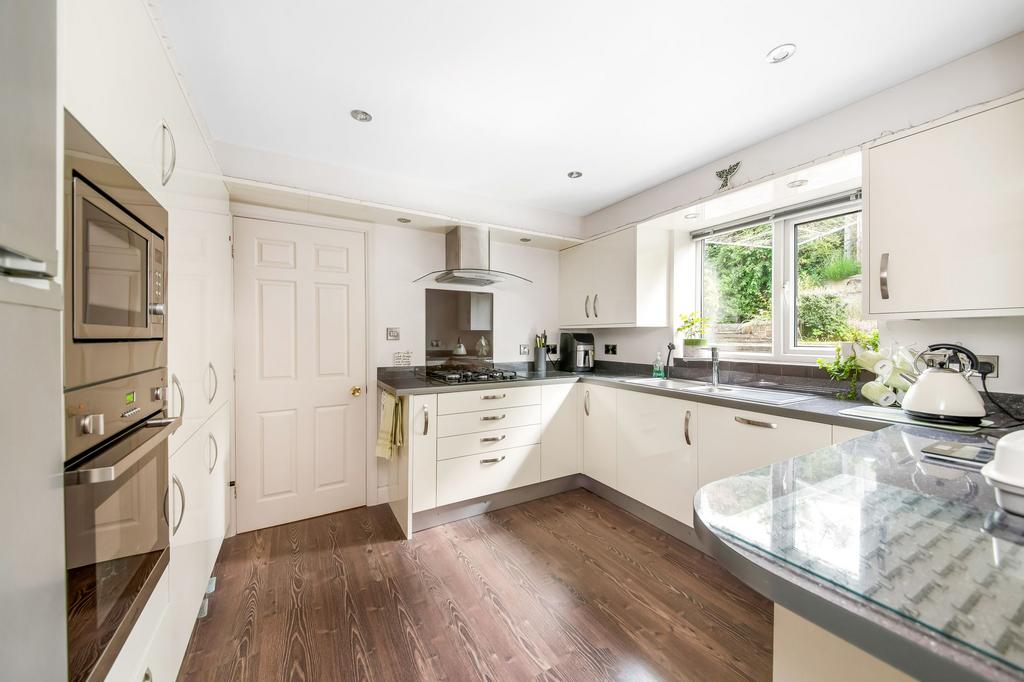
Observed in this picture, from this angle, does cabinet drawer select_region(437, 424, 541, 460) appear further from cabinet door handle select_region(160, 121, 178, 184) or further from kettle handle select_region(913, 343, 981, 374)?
kettle handle select_region(913, 343, 981, 374)

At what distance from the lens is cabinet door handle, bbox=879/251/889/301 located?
5.44 feet

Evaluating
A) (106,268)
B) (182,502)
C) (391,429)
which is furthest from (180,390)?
(391,429)

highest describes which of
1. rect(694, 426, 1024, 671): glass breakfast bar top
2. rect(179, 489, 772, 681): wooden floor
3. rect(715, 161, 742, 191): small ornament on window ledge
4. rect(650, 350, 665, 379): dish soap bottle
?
rect(715, 161, 742, 191): small ornament on window ledge

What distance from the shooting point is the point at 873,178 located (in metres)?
1.69

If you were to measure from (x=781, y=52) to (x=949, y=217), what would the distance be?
3.03 feet

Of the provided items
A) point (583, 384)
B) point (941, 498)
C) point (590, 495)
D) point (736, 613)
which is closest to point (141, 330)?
point (941, 498)

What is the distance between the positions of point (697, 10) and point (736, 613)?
2434 mm

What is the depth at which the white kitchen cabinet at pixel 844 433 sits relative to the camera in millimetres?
1539

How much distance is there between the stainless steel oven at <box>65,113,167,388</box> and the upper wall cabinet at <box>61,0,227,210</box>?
6 cm

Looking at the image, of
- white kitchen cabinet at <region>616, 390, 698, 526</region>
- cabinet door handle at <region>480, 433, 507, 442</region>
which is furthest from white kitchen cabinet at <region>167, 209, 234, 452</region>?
white kitchen cabinet at <region>616, 390, 698, 526</region>

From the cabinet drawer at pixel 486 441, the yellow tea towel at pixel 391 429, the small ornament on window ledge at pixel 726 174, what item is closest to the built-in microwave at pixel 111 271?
the yellow tea towel at pixel 391 429

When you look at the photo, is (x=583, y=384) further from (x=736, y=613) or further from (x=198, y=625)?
(x=198, y=625)

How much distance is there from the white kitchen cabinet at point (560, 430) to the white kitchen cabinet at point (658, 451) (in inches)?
16.9

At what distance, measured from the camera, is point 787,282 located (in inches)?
98.0
